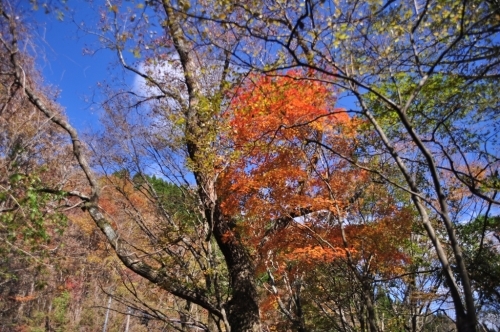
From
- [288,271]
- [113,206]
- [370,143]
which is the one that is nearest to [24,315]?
[113,206]

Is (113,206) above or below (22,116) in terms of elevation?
below

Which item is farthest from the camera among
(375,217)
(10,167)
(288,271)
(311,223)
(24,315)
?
(24,315)

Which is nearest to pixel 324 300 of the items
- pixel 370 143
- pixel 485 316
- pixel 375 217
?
pixel 375 217

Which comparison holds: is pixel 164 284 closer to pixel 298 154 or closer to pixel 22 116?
pixel 298 154

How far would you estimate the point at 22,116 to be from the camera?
8.52 meters

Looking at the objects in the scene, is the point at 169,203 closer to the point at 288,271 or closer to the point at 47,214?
the point at 47,214

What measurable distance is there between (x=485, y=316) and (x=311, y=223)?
586 cm

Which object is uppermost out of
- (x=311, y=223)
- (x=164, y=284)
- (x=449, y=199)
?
(x=449, y=199)

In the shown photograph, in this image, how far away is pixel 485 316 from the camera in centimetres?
1030

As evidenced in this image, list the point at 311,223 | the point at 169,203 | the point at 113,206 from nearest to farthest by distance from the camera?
the point at 169,203, the point at 311,223, the point at 113,206

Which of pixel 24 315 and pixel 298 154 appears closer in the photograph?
pixel 298 154

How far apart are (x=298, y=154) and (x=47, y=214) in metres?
5.38

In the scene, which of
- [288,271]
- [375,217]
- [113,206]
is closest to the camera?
[375,217]

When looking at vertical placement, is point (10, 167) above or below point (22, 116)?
below
